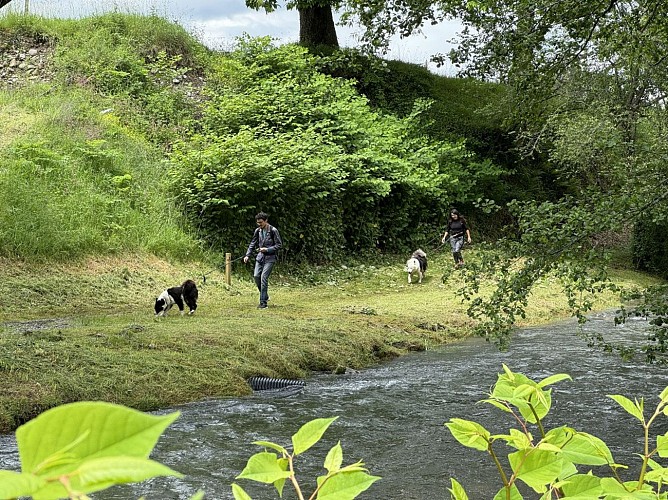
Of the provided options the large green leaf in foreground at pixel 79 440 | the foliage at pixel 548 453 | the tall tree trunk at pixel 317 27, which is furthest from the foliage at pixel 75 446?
the tall tree trunk at pixel 317 27

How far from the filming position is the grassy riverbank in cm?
813

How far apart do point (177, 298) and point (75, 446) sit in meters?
12.5

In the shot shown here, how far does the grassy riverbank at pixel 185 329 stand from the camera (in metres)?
8.13

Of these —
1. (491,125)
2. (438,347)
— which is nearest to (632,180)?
(438,347)

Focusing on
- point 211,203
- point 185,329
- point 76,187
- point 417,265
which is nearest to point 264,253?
point 211,203

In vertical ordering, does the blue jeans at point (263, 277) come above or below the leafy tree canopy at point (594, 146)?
below

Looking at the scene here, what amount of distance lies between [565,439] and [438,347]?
11.1 metres

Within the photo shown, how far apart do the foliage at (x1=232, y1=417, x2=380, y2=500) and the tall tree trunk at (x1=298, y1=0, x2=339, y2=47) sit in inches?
1037

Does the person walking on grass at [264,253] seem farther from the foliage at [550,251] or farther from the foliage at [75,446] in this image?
the foliage at [75,446]

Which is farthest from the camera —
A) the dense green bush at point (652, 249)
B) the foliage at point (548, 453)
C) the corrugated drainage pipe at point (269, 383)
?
the dense green bush at point (652, 249)

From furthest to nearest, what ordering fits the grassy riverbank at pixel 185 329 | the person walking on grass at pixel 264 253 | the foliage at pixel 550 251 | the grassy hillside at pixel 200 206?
the person walking on grass at pixel 264 253
the grassy hillside at pixel 200 206
the grassy riverbank at pixel 185 329
the foliage at pixel 550 251

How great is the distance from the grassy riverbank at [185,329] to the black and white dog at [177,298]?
276 mm

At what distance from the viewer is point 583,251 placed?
275 inches

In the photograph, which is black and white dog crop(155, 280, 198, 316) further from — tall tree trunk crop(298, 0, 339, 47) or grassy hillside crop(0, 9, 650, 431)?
tall tree trunk crop(298, 0, 339, 47)
